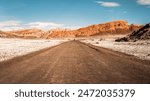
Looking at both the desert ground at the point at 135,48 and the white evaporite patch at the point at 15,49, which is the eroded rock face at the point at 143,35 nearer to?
the desert ground at the point at 135,48

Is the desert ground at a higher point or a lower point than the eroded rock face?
lower

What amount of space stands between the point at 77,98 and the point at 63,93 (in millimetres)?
571

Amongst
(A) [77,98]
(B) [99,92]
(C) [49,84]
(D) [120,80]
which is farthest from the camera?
(D) [120,80]

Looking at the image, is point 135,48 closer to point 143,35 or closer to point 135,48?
point 135,48

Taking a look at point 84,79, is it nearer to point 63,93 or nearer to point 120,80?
point 120,80

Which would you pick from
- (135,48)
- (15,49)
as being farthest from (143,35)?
(15,49)

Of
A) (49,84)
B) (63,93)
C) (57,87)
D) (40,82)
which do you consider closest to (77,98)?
(63,93)

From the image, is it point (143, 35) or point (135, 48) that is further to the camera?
point (143, 35)

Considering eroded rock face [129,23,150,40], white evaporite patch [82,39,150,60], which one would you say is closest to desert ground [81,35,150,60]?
white evaporite patch [82,39,150,60]

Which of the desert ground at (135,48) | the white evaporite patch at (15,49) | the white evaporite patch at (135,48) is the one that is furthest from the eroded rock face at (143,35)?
the white evaporite patch at (15,49)

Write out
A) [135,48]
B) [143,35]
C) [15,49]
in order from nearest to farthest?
1. [135,48]
2. [15,49]
3. [143,35]

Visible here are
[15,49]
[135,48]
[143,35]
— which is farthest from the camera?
[143,35]

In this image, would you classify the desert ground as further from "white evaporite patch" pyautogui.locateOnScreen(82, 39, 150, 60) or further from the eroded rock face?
the eroded rock face

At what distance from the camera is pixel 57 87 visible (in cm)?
852
